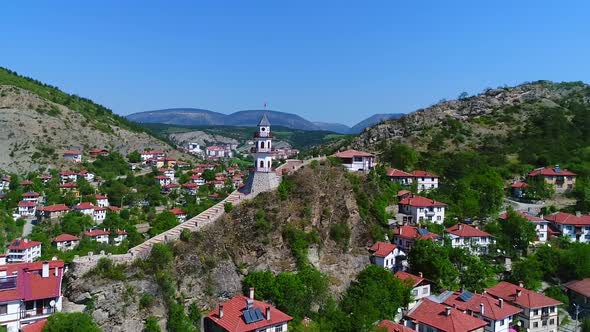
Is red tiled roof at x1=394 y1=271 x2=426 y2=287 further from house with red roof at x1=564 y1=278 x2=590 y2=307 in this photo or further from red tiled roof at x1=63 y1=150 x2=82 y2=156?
red tiled roof at x1=63 y1=150 x2=82 y2=156

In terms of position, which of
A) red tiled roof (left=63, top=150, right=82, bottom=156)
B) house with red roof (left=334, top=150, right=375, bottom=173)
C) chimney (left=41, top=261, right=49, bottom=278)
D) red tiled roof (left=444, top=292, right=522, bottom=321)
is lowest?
red tiled roof (left=444, top=292, right=522, bottom=321)

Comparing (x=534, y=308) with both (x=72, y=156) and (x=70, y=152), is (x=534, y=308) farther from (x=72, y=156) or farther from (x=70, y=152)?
(x=70, y=152)

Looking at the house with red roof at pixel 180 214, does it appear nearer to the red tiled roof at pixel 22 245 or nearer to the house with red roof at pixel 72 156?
the red tiled roof at pixel 22 245

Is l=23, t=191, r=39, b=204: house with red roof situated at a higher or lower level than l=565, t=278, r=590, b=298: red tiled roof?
higher

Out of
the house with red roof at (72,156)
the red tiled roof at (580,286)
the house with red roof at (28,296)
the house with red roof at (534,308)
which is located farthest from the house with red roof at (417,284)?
the house with red roof at (72,156)

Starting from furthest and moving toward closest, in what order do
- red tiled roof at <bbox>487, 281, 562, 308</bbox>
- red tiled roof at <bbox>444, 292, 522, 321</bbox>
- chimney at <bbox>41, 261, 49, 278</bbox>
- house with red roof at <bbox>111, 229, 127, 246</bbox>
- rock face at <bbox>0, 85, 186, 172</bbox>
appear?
rock face at <bbox>0, 85, 186, 172</bbox> → house with red roof at <bbox>111, 229, 127, 246</bbox> → red tiled roof at <bbox>487, 281, 562, 308</bbox> → red tiled roof at <bbox>444, 292, 522, 321</bbox> → chimney at <bbox>41, 261, 49, 278</bbox>

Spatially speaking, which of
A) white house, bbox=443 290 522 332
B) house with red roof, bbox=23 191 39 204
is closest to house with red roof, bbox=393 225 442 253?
white house, bbox=443 290 522 332
